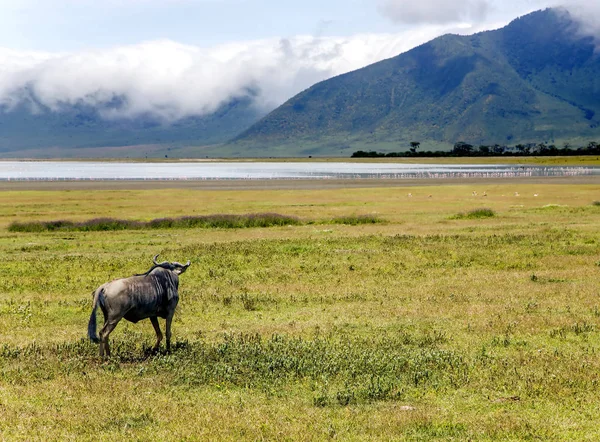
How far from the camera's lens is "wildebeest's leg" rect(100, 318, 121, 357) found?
1468 cm

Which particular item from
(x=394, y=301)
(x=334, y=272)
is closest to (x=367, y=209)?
(x=334, y=272)

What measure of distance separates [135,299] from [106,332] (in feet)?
2.89

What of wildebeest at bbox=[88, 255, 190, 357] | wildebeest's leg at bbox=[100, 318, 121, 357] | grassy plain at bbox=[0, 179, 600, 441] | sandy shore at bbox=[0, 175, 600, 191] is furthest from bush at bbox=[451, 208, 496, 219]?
sandy shore at bbox=[0, 175, 600, 191]

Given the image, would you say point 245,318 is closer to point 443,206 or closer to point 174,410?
point 174,410

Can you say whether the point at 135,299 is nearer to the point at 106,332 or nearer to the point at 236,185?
the point at 106,332

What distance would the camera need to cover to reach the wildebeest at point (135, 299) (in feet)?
48.0

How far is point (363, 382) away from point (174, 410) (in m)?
3.65

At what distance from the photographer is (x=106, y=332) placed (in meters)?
14.7

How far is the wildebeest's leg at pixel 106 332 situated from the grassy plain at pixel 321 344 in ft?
0.95

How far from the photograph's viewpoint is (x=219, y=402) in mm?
12586

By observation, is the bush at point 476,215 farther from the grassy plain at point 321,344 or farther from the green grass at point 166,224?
the grassy plain at point 321,344

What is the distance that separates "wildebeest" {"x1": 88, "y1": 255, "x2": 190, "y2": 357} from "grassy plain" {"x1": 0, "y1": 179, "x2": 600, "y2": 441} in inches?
31.1

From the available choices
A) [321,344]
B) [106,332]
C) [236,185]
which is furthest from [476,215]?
[236,185]

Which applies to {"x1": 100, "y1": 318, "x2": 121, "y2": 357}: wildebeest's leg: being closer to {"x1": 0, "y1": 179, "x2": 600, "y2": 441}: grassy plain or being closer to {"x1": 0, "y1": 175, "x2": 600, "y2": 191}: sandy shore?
{"x1": 0, "y1": 179, "x2": 600, "y2": 441}: grassy plain
